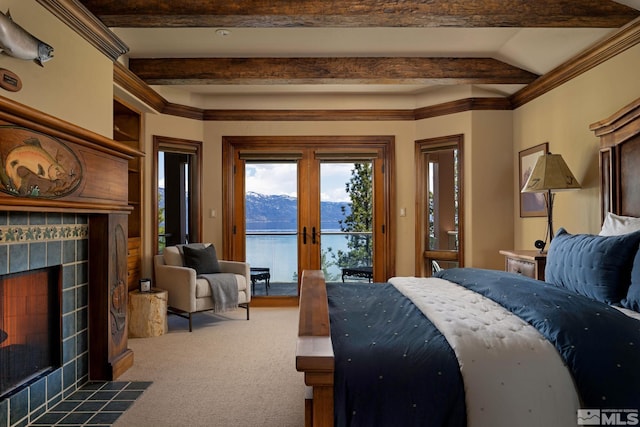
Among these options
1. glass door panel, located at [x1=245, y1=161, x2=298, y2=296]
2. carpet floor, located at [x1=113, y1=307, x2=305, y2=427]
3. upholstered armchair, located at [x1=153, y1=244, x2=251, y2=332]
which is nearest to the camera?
carpet floor, located at [x1=113, y1=307, x2=305, y2=427]

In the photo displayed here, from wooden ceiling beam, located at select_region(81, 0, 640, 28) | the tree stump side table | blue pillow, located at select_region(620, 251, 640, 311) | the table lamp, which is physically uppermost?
wooden ceiling beam, located at select_region(81, 0, 640, 28)

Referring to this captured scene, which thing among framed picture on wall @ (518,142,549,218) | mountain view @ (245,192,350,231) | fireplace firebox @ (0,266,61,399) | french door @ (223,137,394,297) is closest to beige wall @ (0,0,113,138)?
fireplace firebox @ (0,266,61,399)

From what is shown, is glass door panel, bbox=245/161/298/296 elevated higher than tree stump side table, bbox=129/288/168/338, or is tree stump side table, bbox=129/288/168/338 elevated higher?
glass door panel, bbox=245/161/298/296

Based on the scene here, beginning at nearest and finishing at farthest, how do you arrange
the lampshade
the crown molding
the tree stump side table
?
the crown molding → the lampshade → the tree stump side table

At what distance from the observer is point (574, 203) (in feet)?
12.5

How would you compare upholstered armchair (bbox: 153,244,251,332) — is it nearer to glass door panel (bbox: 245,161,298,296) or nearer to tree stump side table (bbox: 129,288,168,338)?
tree stump side table (bbox: 129,288,168,338)

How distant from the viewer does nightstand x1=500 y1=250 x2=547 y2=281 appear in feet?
10.9

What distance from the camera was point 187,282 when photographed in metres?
4.38

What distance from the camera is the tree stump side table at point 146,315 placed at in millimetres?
4242

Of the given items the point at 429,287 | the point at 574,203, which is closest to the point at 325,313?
the point at 429,287

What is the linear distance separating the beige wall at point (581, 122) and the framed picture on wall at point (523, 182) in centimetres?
7

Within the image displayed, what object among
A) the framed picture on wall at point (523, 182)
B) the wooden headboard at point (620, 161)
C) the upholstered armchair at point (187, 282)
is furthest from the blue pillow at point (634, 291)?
the upholstered armchair at point (187, 282)

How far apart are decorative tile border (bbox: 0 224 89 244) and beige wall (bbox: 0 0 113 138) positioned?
2.13 ft

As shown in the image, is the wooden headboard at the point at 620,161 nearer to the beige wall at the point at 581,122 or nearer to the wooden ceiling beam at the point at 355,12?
the beige wall at the point at 581,122
